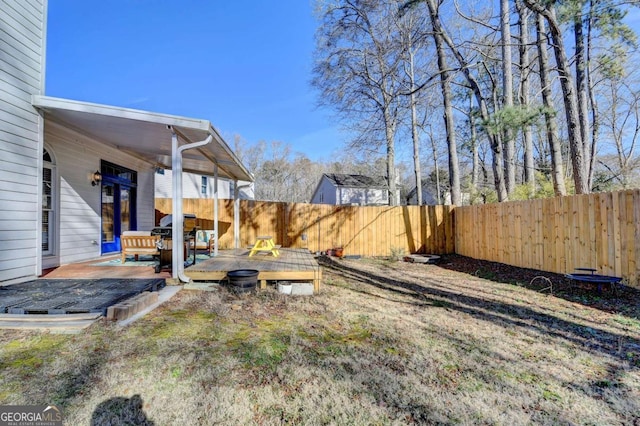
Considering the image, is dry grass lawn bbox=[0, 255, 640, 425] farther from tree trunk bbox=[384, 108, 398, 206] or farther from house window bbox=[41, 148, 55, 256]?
tree trunk bbox=[384, 108, 398, 206]

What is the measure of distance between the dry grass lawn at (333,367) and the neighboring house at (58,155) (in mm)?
2070

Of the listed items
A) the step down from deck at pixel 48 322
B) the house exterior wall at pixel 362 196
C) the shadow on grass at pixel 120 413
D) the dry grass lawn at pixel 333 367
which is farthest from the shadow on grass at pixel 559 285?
the house exterior wall at pixel 362 196

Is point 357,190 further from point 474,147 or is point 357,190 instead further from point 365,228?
point 474,147

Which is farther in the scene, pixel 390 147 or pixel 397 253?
pixel 390 147

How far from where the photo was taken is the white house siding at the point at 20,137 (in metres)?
3.96

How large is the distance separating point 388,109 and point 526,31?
5.38 meters

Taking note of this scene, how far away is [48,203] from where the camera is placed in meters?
5.36

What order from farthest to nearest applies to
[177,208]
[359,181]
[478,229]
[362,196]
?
1. [359,181]
2. [362,196]
3. [478,229]
4. [177,208]

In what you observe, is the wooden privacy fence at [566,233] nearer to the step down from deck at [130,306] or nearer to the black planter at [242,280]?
the black planter at [242,280]

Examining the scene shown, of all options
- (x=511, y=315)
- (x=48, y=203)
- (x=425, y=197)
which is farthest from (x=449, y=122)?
(x=425, y=197)

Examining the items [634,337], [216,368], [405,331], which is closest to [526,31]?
[634,337]

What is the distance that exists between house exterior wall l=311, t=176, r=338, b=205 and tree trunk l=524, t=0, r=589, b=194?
14627 mm

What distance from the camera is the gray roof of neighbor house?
68.3 ft

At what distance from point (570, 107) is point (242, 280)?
7721 millimetres
